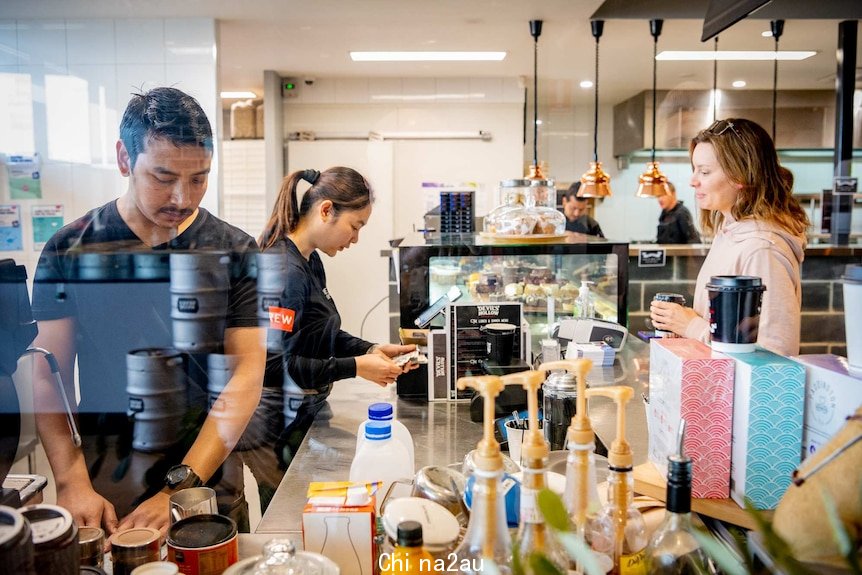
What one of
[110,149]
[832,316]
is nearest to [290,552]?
[110,149]

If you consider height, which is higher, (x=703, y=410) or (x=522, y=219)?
(x=522, y=219)

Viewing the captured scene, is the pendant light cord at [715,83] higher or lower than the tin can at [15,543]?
higher

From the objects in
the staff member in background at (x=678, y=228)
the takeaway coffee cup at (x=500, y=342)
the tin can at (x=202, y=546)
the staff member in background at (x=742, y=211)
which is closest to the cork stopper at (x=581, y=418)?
the tin can at (x=202, y=546)

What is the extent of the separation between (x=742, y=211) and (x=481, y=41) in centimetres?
264

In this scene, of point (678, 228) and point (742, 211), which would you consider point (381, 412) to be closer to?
point (742, 211)

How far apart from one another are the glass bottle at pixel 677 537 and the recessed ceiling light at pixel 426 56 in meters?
3.63

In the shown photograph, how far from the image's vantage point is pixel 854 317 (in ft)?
2.52

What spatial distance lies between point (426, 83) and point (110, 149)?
11.4ft

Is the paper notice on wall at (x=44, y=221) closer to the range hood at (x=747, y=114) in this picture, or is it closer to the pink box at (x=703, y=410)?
the pink box at (x=703, y=410)

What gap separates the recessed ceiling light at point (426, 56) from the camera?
3936 millimetres

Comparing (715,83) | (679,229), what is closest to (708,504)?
(679,229)

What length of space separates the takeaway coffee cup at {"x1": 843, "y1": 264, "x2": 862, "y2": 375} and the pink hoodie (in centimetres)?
32

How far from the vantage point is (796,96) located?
491cm

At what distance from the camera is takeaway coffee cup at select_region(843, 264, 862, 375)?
755mm
